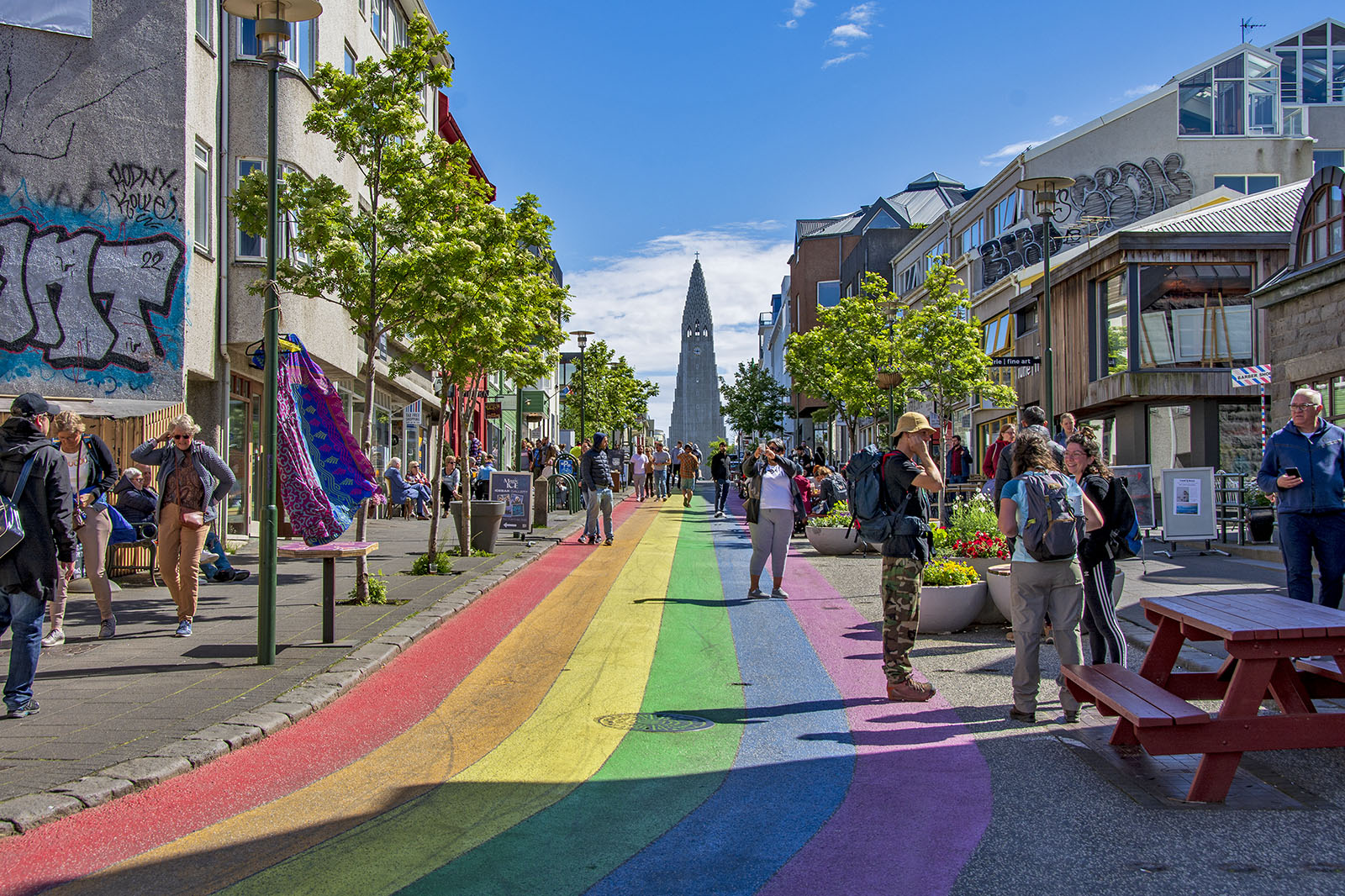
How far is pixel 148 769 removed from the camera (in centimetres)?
546

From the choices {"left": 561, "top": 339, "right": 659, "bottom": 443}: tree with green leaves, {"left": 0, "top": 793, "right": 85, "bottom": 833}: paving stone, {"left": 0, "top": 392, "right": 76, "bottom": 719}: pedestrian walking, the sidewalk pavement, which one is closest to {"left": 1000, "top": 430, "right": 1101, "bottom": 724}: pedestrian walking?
the sidewalk pavement

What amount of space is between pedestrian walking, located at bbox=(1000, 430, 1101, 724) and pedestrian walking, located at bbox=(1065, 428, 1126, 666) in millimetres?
359

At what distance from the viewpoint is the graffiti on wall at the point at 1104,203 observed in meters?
37.7

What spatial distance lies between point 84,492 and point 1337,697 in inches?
369

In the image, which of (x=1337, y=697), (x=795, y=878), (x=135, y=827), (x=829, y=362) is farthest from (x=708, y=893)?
(x=829, y=362)

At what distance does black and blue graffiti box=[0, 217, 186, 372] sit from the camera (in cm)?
1508

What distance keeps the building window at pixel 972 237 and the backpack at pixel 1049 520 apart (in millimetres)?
37274

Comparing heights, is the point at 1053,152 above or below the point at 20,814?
above

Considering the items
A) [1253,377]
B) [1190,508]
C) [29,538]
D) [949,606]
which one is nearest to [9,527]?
[29,538]

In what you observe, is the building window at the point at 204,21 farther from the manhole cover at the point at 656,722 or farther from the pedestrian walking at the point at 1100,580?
the pedestrian walking at the point at 1100,580

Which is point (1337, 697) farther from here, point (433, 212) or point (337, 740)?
point (433, 212)

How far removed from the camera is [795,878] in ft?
13.6

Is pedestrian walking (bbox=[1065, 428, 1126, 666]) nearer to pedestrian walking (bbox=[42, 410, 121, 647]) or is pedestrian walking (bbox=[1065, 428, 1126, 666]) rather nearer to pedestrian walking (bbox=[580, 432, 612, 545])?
pedestrian walking (bbox=[42, 410, 121, 647])

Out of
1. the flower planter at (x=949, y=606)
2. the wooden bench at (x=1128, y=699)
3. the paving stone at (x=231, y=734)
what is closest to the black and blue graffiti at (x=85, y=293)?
the paving stone at (x=231, y=734)
